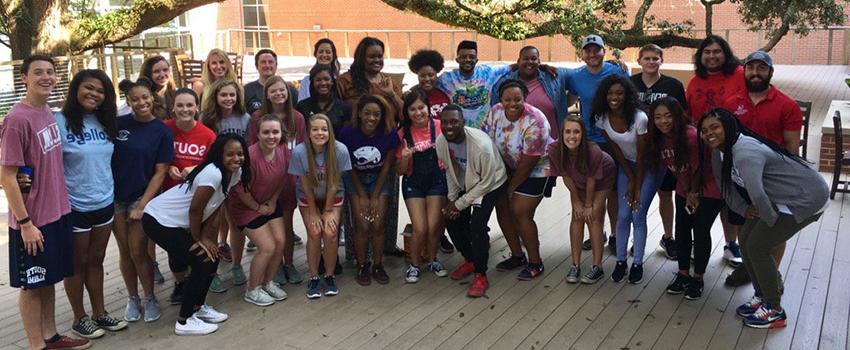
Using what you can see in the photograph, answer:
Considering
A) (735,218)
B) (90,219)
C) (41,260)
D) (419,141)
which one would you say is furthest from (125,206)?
(735,218)

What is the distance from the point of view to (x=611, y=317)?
13.9ft

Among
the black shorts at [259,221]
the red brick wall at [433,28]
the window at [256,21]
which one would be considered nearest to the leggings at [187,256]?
the black shorts at [259,221]

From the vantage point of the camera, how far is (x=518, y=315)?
4.31 m

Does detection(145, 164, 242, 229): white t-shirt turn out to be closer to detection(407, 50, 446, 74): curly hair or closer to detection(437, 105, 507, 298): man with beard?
detection(437, 105, 507, 298): man with beard

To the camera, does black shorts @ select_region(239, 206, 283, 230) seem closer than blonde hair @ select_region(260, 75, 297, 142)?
Yes

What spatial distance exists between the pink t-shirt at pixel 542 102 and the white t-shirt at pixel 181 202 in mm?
2178

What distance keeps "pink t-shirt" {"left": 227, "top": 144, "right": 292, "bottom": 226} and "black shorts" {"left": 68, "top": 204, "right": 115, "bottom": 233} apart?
71 cm

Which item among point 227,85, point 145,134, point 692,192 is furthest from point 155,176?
point 692,192

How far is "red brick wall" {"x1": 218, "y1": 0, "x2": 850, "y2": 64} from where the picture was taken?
20.3 metres

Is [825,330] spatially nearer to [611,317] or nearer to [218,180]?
[611,317]

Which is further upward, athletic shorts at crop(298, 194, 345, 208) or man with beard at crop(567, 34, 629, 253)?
man with beard at crop(567, 34, 629, 253)

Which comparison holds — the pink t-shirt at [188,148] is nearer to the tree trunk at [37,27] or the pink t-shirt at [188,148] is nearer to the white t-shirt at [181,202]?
the white t-shirt at [181,202]

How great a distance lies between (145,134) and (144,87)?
0.25 meters

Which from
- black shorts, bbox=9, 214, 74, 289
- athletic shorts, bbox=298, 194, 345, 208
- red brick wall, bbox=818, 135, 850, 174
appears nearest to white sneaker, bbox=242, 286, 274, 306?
athletic shorts, bbox=298, 194, 345, 208
